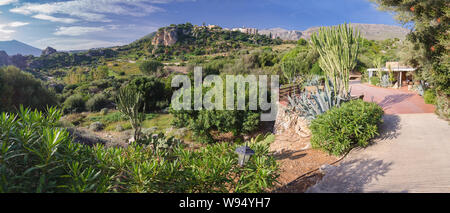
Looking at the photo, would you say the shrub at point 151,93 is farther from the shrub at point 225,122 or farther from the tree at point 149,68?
the tree at point 149,68

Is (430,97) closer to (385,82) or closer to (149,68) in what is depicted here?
(385,82)

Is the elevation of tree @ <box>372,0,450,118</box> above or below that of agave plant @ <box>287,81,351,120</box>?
above

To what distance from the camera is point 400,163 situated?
385 centimetres

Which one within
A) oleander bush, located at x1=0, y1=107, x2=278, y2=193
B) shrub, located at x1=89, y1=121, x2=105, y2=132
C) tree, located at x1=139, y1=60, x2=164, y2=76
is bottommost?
shrub, located at x1=89, y1=121, x2=105, y2=132

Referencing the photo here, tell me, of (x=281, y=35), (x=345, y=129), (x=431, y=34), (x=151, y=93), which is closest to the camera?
(x=345, y=129)

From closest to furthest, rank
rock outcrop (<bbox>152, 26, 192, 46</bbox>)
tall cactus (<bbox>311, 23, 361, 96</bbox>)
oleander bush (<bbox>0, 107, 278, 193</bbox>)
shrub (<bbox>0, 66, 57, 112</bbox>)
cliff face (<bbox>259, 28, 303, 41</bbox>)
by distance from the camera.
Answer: oleander bush (<bbox>0, 107, 278, 193</bbox>) → tall cactus (<bbox>311, 23, 361, 96</bbox>) → shrub (<bbox>0, 66, 57, 112</bbox>) → rock outcrop (<bbox>152, 26, 192, 46</bbox>) → cliff face (<bbox>259, 28, 303, 41</bbox>)

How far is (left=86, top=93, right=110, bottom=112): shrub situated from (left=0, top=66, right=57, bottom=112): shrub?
4202 millimetres

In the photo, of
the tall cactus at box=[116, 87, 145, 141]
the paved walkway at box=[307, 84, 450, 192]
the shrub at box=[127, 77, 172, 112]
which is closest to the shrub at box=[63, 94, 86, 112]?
the shrub at box=[127, 77, 172, 112]

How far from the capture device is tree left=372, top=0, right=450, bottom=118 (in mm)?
5836

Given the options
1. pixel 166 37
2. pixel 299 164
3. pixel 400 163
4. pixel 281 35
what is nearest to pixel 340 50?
pixel 400 163

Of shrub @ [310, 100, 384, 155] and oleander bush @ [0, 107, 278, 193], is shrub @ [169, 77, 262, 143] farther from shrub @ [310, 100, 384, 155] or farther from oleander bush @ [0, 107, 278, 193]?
oleander bush @ [0, 107, 278, 193]

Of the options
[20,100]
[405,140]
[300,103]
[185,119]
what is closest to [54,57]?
[20,100]

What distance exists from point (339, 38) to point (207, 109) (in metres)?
5.60

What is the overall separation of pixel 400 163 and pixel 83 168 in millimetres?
5038
